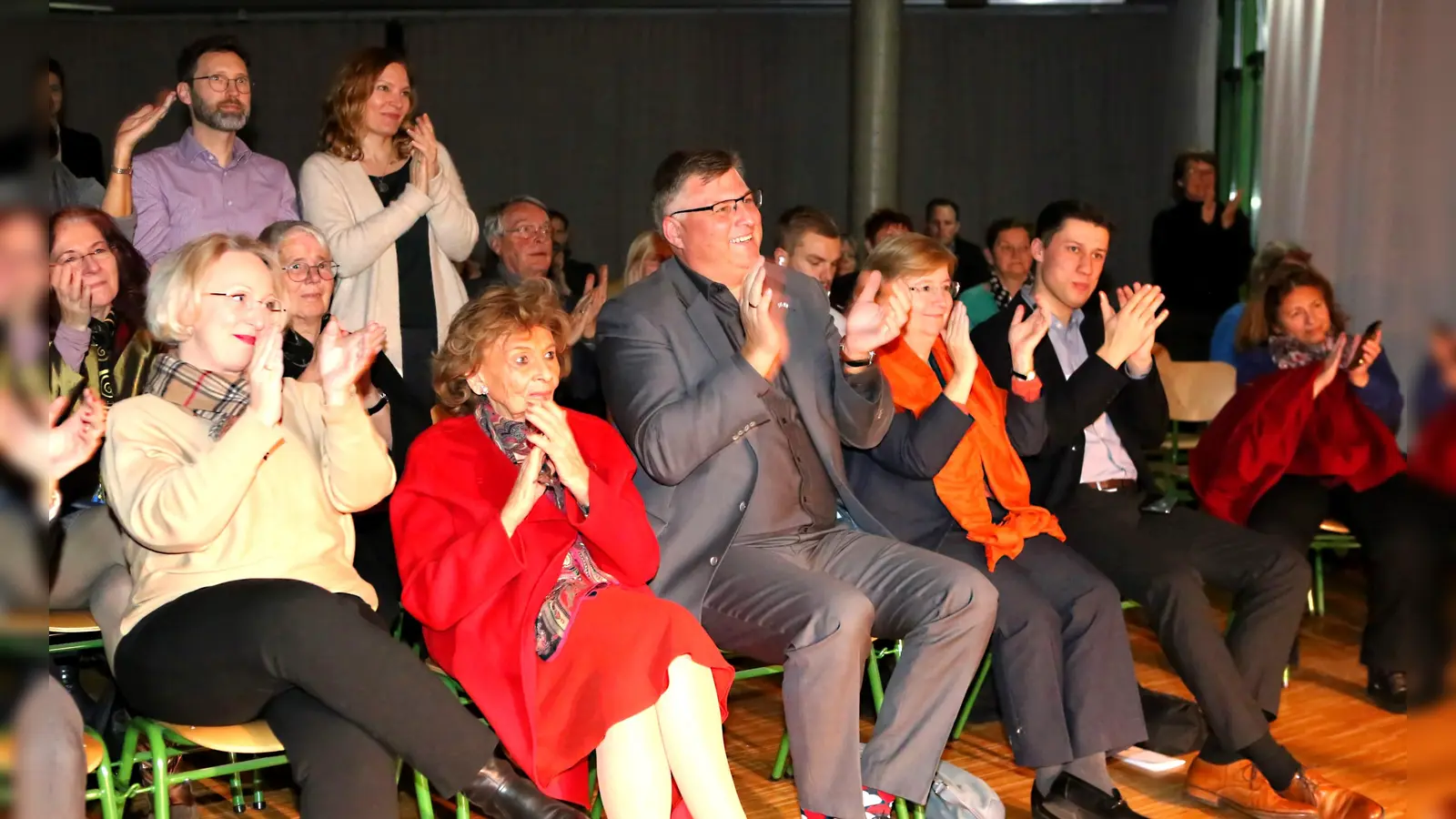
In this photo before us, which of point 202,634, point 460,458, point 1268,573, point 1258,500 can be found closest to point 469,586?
point 460,458

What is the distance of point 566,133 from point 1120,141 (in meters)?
4.90

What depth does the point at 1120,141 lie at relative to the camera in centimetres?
1205

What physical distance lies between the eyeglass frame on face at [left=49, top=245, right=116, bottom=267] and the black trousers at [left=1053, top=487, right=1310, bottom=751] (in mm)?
2301

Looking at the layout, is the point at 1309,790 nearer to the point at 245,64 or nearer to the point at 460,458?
the point at 460,458

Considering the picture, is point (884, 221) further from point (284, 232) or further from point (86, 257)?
point (86, 257)

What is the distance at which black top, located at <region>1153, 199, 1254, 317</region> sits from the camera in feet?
23.9

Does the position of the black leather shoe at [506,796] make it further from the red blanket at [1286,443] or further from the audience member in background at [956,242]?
the audience member in background at [956,242]

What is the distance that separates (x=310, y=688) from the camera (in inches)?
85.5

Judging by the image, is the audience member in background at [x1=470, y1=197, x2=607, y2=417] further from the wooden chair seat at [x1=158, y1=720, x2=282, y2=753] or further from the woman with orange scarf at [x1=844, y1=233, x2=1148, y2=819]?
the wooden chair seat at [x1=158, y1=720, x2=282, y2=753]

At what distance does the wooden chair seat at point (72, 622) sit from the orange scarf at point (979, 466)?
1.76 metres

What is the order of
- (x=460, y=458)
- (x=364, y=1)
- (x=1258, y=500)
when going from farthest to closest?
(x=364, y=1)
(x=1258, y=500)
(x=460, y=458)

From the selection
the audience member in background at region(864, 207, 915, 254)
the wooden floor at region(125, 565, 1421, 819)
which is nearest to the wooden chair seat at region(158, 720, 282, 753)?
the wooden floor at region(125, 565, 1421, 819)

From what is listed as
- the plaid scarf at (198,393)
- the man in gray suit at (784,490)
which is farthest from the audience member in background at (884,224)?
the plaid scarf at (198,393)

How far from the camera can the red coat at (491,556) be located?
8.01ft
